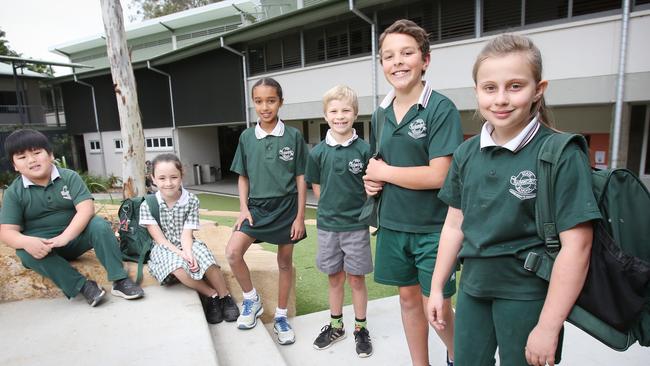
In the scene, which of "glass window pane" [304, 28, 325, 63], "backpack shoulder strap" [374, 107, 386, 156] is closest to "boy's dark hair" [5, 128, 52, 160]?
"backpack shoulder strap" [374, 107, 386, 156]

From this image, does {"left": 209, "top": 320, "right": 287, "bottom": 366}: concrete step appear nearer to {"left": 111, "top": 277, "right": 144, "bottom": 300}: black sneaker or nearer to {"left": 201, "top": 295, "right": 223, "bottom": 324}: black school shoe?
{"left": 201, "top": 295, "right": 223, "bottom": 324}: black school shoe

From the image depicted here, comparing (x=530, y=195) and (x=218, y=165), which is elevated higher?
(x=530, y=195)

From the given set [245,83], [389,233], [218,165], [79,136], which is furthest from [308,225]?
[79,136]

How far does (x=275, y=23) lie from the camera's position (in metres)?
11.1

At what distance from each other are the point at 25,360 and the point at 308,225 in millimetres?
5613

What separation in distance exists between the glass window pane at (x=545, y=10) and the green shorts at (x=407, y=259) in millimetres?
7344

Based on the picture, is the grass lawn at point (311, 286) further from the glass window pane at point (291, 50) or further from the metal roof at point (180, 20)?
the metal roof at point (180, 20)

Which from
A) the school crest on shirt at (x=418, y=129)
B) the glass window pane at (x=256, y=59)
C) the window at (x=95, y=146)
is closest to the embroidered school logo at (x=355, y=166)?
the school crest on shirt at (x=418, y=129)

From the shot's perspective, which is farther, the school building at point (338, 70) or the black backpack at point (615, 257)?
the school building at point (338, 70)

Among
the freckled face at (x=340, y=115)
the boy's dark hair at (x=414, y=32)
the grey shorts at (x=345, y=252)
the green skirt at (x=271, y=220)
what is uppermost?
the boy's dark hair at (x=414, y=32)

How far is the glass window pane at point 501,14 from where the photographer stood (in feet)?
26.3

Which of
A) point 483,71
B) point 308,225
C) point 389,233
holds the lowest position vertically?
point 308,225

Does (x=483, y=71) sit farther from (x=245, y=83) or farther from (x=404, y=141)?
(x=245, y=83)

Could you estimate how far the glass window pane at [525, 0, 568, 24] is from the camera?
739 centimetres
